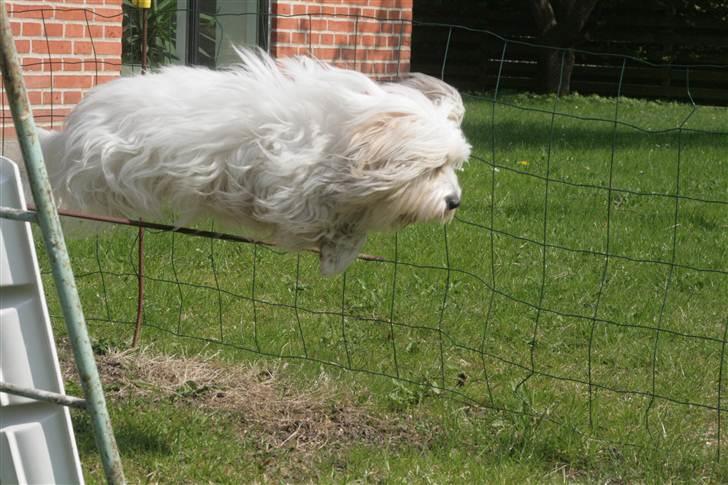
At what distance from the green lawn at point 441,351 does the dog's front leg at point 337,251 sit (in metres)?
0.76

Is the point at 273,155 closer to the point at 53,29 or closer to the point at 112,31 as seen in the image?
the point at 53,29

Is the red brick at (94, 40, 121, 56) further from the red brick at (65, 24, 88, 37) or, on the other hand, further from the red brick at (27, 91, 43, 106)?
the red brick at (27, 91, 43, 106)

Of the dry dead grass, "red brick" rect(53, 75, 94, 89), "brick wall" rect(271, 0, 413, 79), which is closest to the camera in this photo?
the dry dead grass

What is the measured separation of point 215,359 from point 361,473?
1.31 metres

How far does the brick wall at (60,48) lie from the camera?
6703 millimetres

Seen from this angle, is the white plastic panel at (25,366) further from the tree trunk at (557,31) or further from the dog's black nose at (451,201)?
the tree trunk at (557,31)

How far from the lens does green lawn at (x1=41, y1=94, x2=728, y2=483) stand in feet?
13.1

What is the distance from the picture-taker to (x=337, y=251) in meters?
3.75

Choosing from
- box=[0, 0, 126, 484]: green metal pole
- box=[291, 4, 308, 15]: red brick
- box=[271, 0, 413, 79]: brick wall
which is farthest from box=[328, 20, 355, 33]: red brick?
box=[0, 0, 126, 484]: green metal pole

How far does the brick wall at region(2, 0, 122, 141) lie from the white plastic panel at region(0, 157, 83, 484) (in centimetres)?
418

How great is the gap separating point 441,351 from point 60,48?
367 cm

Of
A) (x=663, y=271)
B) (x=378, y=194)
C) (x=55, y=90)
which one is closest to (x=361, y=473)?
(x=378, y=194)

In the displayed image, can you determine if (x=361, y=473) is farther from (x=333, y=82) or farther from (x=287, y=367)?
(x=333, y=82)

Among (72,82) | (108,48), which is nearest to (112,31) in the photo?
(108,48)
